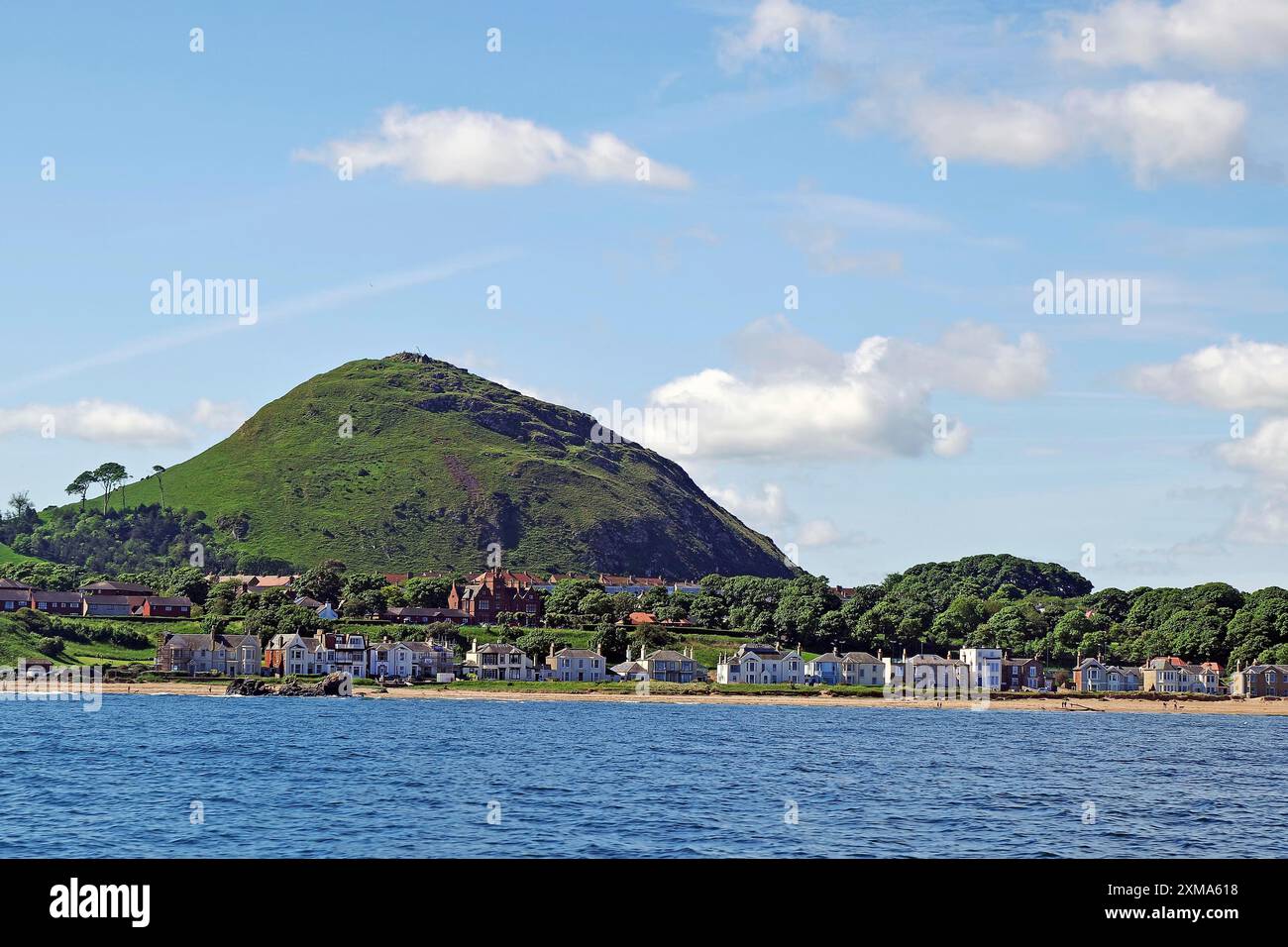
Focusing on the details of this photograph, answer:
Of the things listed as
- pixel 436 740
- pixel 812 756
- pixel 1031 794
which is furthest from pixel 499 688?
pixel 1031 794

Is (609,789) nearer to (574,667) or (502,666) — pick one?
(574,667)

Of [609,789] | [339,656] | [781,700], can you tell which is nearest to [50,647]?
[339,656]

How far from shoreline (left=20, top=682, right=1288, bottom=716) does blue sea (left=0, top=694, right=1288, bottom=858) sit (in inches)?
1801

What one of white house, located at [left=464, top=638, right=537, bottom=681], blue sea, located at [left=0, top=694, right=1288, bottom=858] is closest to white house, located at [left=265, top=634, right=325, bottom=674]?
white house, located at [left=464, top=638, right=537, bottom=681]

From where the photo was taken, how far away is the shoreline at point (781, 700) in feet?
566

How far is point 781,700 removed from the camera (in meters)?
181

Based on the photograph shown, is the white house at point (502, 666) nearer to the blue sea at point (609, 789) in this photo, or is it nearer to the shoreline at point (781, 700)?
the shoreline at point (781, 700)

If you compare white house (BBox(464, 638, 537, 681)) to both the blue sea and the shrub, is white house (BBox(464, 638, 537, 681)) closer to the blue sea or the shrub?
the shrub

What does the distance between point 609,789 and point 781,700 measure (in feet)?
385

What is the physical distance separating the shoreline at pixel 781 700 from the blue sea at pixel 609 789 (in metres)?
45.7

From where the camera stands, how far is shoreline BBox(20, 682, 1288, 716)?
6791 inches

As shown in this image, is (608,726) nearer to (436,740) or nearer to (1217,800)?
(436,740)

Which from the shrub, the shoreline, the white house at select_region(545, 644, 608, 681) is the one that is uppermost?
the shrub
